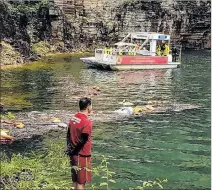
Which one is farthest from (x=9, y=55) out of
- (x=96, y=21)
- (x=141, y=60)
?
(x=96, y=21)

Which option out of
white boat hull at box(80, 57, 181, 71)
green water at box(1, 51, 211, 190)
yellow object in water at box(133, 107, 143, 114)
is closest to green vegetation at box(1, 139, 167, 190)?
green water at box(1, 51, 211, 190)

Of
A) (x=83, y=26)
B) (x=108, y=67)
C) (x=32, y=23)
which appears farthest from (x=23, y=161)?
(x=83, y=26)

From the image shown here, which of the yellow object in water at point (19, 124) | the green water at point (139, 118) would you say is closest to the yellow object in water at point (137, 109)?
the green water at point (139, 118)

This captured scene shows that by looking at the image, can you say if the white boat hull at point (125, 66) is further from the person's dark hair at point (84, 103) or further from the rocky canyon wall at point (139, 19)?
the person's dark hair at point (84, 103)

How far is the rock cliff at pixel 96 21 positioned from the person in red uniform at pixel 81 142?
40.2 meters

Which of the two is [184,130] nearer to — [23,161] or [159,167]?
[159,167]

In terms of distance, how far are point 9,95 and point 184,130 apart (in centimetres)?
1183

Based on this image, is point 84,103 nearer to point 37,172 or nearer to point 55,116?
point 37,172

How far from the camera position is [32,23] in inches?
2295

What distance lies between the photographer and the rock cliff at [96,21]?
5650 cm

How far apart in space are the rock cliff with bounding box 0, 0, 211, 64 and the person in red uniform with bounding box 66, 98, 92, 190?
40227 mm

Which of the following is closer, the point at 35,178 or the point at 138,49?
the point at 35,178

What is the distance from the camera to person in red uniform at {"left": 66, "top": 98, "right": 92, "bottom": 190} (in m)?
9.12

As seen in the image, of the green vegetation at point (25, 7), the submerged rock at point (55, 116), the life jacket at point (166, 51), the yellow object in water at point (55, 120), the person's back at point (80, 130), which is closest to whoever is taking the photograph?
the person's back at point (80, 130)
